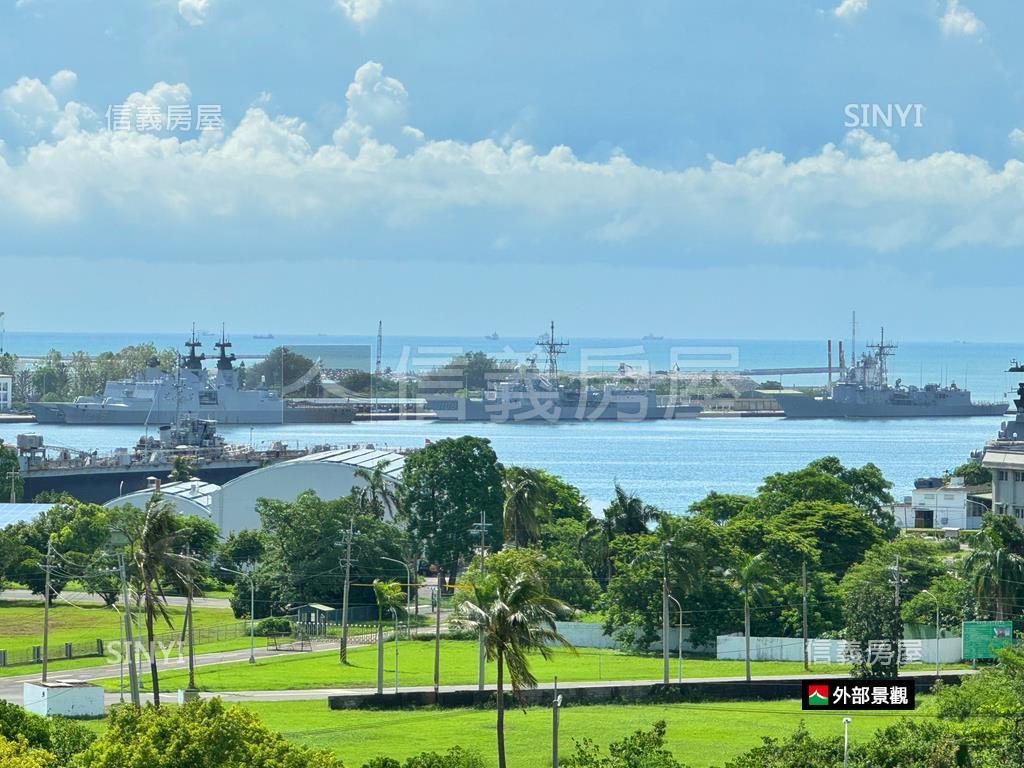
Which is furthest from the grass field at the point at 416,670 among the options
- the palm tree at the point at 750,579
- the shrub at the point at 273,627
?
the shrub at the point at 273,627

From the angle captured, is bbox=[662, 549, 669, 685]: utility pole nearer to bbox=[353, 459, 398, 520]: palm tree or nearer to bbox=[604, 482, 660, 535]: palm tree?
bbox=[604, 482, 660, 535]: palm tree

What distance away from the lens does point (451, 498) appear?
212ft

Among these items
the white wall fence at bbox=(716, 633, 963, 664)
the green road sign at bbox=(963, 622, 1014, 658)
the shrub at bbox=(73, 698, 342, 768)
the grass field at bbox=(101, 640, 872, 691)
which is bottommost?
the grass field at bbox=(101, 640, 872, 691)

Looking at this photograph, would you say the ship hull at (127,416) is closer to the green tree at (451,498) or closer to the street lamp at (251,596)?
the street lamp at (251,596)

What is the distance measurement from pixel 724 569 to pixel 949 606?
6.94 metres

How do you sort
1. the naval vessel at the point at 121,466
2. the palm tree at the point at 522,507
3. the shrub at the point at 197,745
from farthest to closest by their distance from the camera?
the naval vessel at the point at 121,466 → the palm tree at the point at 522,507 → the shrub at the point at 197,745

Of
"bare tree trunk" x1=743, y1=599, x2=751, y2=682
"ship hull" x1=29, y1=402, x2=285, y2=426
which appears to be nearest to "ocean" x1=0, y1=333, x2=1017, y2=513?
"ship hull" x1=29, y1=402, x2=285, y2=426

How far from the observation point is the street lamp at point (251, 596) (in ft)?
158

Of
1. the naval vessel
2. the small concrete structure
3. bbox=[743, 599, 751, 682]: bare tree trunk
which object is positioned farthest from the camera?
the naval vessel

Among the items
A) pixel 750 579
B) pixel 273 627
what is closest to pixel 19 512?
pixel 273 627

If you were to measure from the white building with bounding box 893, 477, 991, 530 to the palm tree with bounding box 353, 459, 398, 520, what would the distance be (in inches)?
1001

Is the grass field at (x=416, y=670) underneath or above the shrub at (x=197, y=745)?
underneath

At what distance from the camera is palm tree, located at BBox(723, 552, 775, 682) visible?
156 ft

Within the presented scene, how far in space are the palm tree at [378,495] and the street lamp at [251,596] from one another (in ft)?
17.0
